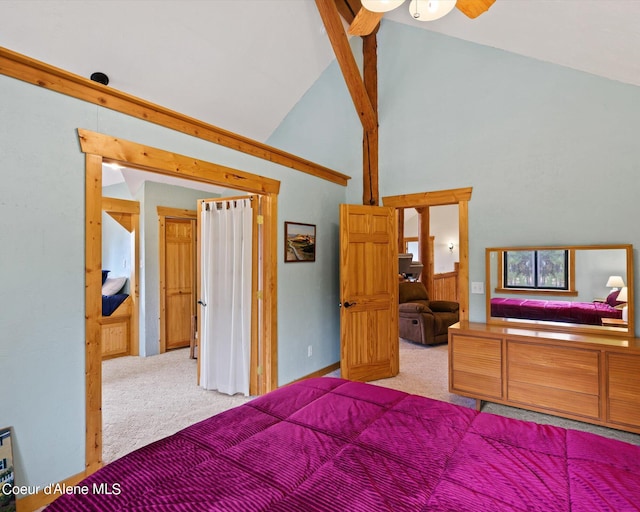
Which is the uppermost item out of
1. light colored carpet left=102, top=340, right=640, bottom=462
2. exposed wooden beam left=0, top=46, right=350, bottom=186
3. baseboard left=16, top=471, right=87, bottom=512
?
exposed wooden beam left=0, top=46, right=350, bottom=186

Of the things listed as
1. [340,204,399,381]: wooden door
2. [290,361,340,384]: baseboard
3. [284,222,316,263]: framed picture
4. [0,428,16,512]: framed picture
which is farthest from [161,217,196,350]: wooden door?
[0,428,16,512]: framed picture

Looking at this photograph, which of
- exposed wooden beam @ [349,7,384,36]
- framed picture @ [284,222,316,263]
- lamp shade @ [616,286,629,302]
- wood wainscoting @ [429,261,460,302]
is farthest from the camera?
wood wainscoting @ [429,261,460,302]

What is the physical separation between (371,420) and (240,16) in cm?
385

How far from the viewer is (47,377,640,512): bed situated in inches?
41.9

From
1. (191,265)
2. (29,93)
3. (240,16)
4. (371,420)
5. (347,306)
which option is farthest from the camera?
(191,265)

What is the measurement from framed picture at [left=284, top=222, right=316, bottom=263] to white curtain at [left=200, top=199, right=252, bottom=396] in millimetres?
415

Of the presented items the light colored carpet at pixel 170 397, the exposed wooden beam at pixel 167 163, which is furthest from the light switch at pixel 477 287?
the exposed wooden beam at pixel 167 163

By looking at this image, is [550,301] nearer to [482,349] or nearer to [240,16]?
[482,349]

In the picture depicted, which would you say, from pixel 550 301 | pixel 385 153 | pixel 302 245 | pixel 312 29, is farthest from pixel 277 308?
pixel 312 29

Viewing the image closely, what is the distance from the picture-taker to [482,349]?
3.15m

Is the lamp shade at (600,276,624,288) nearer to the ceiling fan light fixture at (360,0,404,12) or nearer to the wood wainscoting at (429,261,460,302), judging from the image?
the ceiling fan light fixture at (360,0,404,12)

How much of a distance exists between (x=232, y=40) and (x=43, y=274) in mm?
2986

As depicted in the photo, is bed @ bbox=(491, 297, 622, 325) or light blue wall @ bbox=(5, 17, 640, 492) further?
bed @ bbox=(491, 297, 622, 325)

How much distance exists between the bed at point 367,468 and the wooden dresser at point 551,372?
1566 mm
